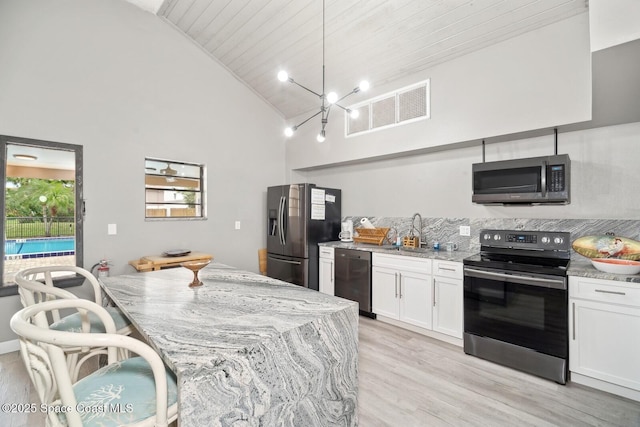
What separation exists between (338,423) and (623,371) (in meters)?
2.05

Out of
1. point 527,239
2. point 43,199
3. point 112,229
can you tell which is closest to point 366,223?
point 527,239

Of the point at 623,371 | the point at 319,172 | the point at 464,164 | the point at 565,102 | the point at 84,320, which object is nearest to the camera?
the point at 84,320

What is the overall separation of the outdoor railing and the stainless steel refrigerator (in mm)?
2319

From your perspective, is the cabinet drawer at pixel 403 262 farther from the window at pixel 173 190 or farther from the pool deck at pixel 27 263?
the pool deck at pixel 27 263

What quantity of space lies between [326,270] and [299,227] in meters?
0.68

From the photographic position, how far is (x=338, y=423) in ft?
4.90

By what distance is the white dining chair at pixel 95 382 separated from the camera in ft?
3.12

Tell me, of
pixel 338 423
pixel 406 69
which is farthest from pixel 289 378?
pixel 406 69

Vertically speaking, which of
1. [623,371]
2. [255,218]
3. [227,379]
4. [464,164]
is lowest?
[623,371]

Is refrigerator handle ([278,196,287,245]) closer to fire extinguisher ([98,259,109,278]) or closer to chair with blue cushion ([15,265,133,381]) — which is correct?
fire extinguisher ([98,259,109,278])

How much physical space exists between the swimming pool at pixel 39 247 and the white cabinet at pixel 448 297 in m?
3.77

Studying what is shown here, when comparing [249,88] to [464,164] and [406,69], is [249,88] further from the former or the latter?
[464,164]

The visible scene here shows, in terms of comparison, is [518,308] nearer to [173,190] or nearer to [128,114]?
[173,190]

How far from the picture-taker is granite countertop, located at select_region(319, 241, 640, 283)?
2.09 meters
